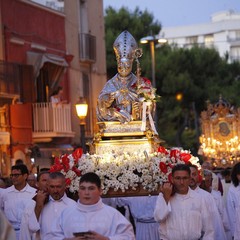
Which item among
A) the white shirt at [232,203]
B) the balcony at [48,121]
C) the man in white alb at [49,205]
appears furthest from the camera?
the balcony at [48,121]

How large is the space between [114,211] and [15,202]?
5.36m

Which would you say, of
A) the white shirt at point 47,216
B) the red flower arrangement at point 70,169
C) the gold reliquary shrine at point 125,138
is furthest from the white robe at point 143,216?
the white shirt at point 47,216

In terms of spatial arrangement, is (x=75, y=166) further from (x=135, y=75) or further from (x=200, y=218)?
(x=200, y=218)

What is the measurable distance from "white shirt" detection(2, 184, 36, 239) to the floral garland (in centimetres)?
74

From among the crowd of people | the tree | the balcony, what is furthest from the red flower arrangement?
the tree

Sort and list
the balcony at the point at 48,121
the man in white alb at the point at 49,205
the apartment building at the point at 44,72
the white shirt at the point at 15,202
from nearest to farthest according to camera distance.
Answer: the man in white alb at the point at 49,205 < the white shirt at the point at 15,202 < the apartment building at the point at 44,72 < the balcony at the point at 48,121

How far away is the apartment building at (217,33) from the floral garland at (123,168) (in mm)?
85238

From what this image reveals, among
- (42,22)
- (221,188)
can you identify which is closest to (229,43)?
(42,22)

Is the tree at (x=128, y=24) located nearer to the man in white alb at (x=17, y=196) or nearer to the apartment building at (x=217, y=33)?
the man in white alb at (x=17, y=196)

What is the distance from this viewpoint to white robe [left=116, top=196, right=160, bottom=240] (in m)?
15.5

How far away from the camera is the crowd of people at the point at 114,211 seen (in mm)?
8969

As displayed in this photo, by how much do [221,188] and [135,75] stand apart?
388cm

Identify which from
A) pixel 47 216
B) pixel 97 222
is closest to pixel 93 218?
pixel 97 222

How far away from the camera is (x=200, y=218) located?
11.3m
